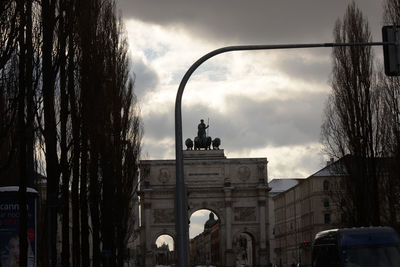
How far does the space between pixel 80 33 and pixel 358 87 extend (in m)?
22.4

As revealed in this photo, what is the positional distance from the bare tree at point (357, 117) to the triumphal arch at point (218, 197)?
2327 inches

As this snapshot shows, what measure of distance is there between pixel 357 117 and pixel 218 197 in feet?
203

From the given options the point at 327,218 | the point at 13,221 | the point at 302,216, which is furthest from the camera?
the point at 302,216

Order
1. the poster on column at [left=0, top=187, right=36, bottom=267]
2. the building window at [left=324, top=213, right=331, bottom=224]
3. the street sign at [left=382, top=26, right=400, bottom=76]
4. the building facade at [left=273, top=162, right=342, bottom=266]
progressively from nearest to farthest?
1. the street sign at [left=382, top=26, right=400, bottom=76]
2. the poster on column at [left=0, top=187, right=36, bottom=267]
3. the building facade at [left=273, top=162, right=342, bottom=266]
4. the building window at [left=324, top=213, right=331, bottom=224]

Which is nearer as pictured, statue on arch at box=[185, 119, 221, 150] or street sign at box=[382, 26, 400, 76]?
street sign at box=[382, 26, 400, 76]

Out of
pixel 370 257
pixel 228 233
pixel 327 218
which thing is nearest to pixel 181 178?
pixel 370 257

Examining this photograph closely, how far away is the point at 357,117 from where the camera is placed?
47.9 m

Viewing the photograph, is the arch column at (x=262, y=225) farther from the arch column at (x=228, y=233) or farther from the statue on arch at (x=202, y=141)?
the statue on arch at (x=202, y=141)

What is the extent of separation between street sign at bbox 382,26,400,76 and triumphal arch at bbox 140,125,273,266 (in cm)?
8793

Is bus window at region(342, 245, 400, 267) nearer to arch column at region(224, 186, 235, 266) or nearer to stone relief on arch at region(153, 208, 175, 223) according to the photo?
arch column at region(224, 186, 235, 266)

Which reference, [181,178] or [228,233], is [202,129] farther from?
[181,178]

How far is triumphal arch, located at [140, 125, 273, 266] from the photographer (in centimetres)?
10812

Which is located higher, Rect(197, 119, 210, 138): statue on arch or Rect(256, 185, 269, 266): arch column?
Rect(197, 119, 210, 138): statue on arch

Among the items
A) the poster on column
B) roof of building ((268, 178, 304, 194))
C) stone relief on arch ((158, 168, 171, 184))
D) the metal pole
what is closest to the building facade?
stone relief on arch ((158, 168, 171, 184))
